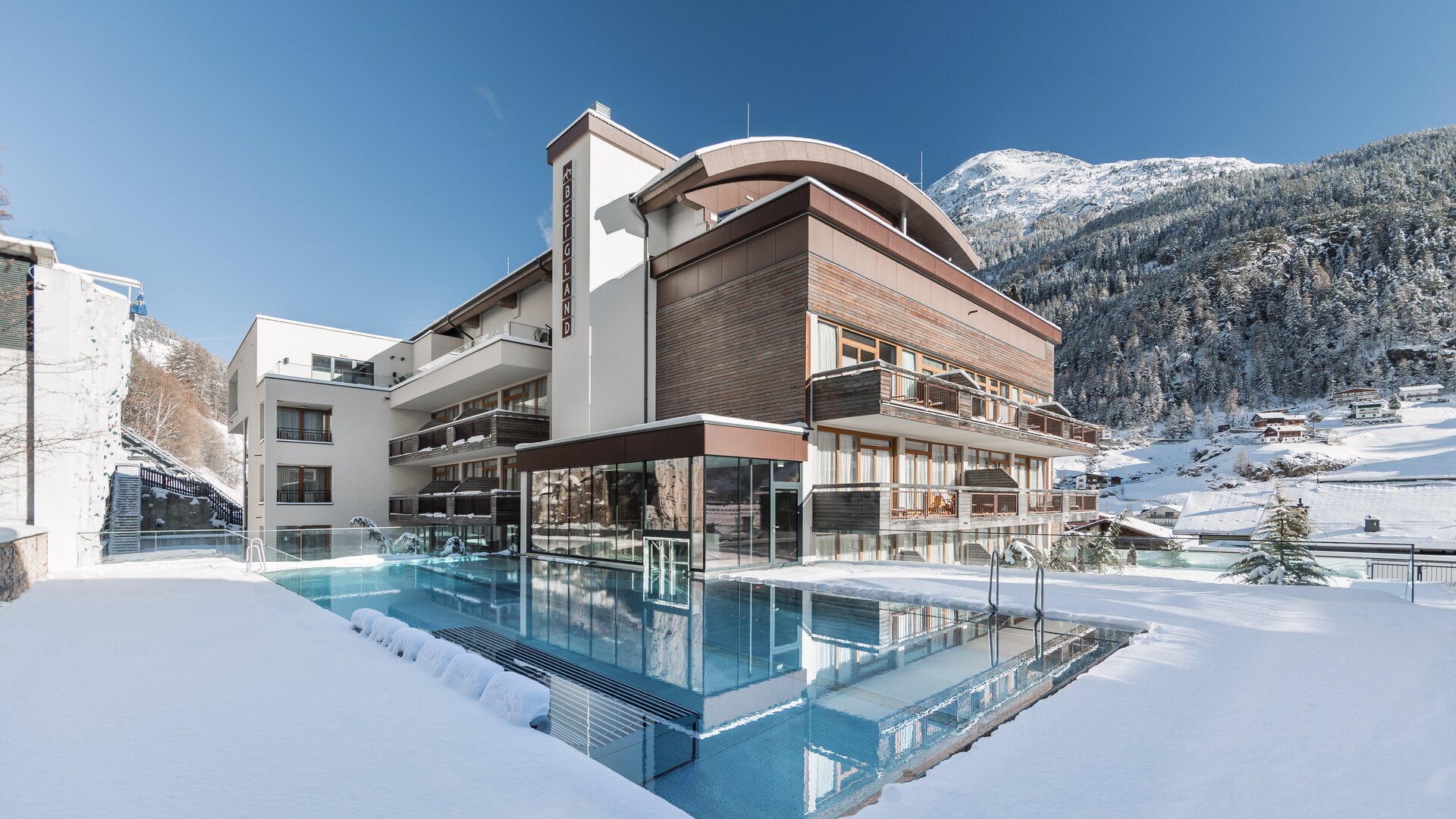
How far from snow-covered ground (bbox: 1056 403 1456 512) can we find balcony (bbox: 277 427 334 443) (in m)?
54.7

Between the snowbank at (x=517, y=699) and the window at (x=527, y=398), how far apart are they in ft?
60.2

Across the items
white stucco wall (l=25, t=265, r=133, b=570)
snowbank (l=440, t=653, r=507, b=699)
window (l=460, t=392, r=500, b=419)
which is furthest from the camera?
window (l=460, t=392, r=500, b=419)

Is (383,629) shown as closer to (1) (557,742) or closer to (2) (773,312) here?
(1) (557,742)

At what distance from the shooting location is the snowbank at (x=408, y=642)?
675 centimetres

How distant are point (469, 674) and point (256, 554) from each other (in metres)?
15.7

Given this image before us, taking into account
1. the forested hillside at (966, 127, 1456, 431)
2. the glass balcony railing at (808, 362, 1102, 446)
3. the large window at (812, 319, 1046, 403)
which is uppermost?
the forested hillside at (966, 127, 1456, 431)

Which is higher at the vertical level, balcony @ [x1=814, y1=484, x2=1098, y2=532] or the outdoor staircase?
balcony @ [x1=814, y1=484, x2=1098, y2=532]

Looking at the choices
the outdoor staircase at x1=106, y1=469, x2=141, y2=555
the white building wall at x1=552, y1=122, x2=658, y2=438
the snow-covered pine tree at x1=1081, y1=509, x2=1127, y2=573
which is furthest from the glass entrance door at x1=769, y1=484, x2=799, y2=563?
the outdoor staircase at x1=106, y1=469, x2=141, y2=555

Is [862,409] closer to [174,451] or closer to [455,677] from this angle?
[455,677]

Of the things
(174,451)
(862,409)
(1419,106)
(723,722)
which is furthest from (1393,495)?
(1419,106)

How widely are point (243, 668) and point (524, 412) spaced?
17.3 m

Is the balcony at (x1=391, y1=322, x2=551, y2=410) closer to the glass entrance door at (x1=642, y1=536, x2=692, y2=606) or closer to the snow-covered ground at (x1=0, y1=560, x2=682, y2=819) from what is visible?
the glass entrance door at (x1=642, y1=536, x2=692, y2=606)

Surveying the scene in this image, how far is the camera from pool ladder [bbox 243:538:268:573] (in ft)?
55.5

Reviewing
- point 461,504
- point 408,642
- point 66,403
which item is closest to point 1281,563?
point 408,642
